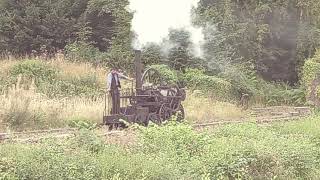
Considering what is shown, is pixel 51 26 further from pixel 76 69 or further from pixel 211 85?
pixel 211 85

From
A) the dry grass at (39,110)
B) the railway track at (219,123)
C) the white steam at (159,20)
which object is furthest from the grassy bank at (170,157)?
the white steam at (159,20)

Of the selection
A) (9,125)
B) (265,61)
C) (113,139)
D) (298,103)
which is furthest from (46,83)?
(265,61)

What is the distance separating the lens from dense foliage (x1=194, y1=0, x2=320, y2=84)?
2738 centimetres

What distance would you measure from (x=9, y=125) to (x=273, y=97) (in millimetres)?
15259

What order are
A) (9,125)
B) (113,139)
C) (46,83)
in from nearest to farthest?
(113,139), (9,125), (46,83)

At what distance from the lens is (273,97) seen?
26688mm

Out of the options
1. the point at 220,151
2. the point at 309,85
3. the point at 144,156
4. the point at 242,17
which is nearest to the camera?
the point at 144,156

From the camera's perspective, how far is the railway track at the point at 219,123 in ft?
36.9

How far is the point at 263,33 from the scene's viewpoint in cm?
2811

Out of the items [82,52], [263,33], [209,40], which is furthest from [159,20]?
[263,33]

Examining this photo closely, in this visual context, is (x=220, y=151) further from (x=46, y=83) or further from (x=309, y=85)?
(x=309, y=85)

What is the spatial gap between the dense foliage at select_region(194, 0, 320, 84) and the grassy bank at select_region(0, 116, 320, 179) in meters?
14.7

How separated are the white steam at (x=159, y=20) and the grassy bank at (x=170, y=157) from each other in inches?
397

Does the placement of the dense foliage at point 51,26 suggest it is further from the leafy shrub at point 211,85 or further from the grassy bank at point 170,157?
the grassy bank at point 170,157
